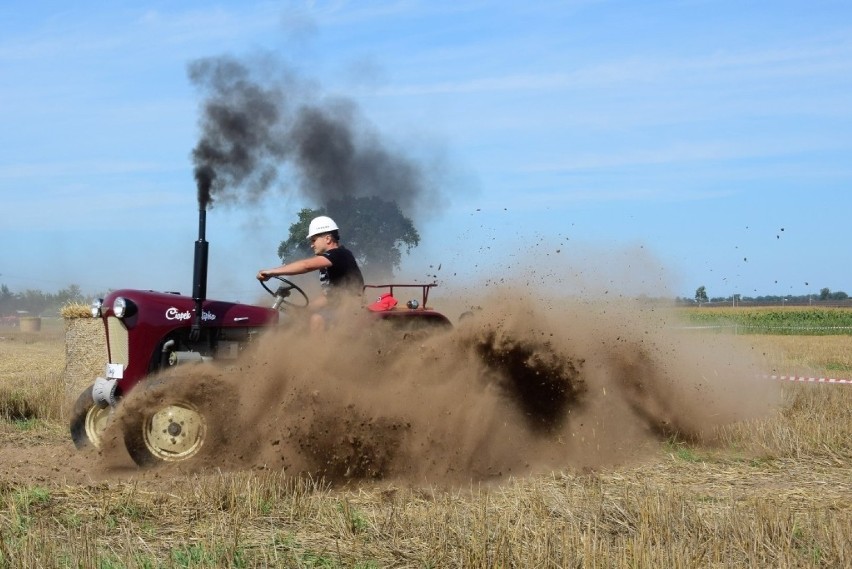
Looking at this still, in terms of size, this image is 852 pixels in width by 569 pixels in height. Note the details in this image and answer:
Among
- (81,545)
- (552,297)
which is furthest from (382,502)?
(552,297)

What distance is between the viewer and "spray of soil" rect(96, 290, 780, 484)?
24.6 ft

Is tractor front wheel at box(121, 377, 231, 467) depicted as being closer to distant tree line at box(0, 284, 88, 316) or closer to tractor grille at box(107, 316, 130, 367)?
tractor grille at box(107, 316, 130, 367)

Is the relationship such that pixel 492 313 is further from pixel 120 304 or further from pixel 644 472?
pixel 120 304

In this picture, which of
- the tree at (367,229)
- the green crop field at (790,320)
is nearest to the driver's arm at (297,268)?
the tree at (367,229)

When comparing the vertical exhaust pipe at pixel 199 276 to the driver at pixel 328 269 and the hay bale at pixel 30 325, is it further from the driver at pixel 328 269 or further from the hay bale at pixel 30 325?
the hay bale at pixel 30 325

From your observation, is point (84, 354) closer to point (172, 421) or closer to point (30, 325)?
point (172, 421)

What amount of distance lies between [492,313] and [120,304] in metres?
3.04

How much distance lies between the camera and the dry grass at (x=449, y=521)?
483 centimetres

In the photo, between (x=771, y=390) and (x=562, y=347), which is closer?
(x=562, y=347)

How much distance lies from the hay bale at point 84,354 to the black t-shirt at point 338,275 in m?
5.35

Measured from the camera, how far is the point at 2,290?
65.1 metres

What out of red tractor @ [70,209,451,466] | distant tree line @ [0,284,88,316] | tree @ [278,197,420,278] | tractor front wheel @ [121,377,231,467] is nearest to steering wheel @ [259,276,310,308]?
red tractor @ [70,209,451,466]

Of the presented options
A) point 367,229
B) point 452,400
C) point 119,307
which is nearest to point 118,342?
point 119,307

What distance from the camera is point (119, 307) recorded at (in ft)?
26.3
